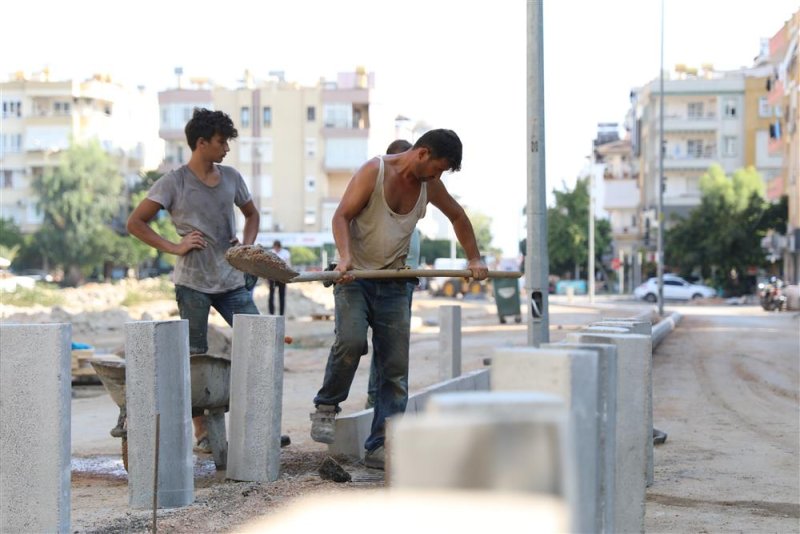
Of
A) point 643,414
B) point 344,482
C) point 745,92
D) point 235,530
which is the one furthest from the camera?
point 745,92

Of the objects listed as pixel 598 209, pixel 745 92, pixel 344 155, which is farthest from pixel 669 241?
pixel 598 209

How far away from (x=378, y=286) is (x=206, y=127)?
5.31ft

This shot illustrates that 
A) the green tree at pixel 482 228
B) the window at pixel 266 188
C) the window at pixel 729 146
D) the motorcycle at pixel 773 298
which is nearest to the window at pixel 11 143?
the window at pixel 266 188

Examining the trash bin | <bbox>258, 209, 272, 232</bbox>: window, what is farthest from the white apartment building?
the trash bin

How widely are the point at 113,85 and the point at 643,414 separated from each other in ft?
354

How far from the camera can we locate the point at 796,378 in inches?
654

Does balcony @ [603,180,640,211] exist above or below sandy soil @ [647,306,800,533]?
above

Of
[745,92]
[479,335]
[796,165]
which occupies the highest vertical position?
[745,92]

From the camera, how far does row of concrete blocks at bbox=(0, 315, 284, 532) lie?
482 cm

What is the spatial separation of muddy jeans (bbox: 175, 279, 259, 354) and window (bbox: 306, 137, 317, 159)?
291ft

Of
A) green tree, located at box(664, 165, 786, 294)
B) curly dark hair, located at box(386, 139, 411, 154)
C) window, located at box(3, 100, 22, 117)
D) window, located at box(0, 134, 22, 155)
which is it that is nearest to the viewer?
curly dark hair, located at box(386, 139, 411, 154)

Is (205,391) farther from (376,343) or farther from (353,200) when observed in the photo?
(353,200)

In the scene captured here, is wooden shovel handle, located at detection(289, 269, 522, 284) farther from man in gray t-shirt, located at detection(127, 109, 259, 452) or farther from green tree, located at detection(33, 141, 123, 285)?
green tree, located at detection(33, 141, 123, 285)

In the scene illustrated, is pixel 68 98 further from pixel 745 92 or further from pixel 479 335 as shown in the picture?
pixel 479 335
